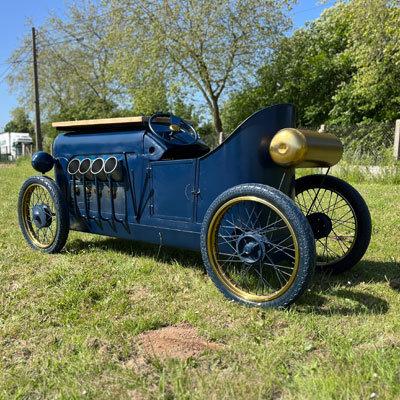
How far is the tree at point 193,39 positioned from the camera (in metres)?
19.4

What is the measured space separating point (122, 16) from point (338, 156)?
2074cm

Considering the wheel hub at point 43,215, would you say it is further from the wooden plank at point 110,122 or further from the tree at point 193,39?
the tree at point 193,39

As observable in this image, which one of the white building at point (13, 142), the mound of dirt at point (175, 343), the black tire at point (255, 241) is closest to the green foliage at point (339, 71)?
the black tire at point (255, 241)

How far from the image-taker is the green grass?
5.79 feet

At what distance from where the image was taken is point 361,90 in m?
16.4

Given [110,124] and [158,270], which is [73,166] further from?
[158,270]

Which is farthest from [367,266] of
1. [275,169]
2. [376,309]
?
[275,169]

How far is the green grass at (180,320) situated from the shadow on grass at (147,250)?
4 centimetres

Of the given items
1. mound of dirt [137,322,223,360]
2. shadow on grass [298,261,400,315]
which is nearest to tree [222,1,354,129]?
shadow on grass [298,261,400,315]

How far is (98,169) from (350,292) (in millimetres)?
2379

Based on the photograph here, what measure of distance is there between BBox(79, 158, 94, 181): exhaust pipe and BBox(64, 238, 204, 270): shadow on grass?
0.80m

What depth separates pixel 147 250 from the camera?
4.00 meters

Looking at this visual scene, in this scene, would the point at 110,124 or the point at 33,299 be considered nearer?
the point at 33,299

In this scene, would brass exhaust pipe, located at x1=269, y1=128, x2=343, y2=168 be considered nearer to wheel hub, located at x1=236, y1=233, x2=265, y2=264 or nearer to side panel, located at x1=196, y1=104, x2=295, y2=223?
side panel, located at x1=196, y1=104, x2=295, y2=223
